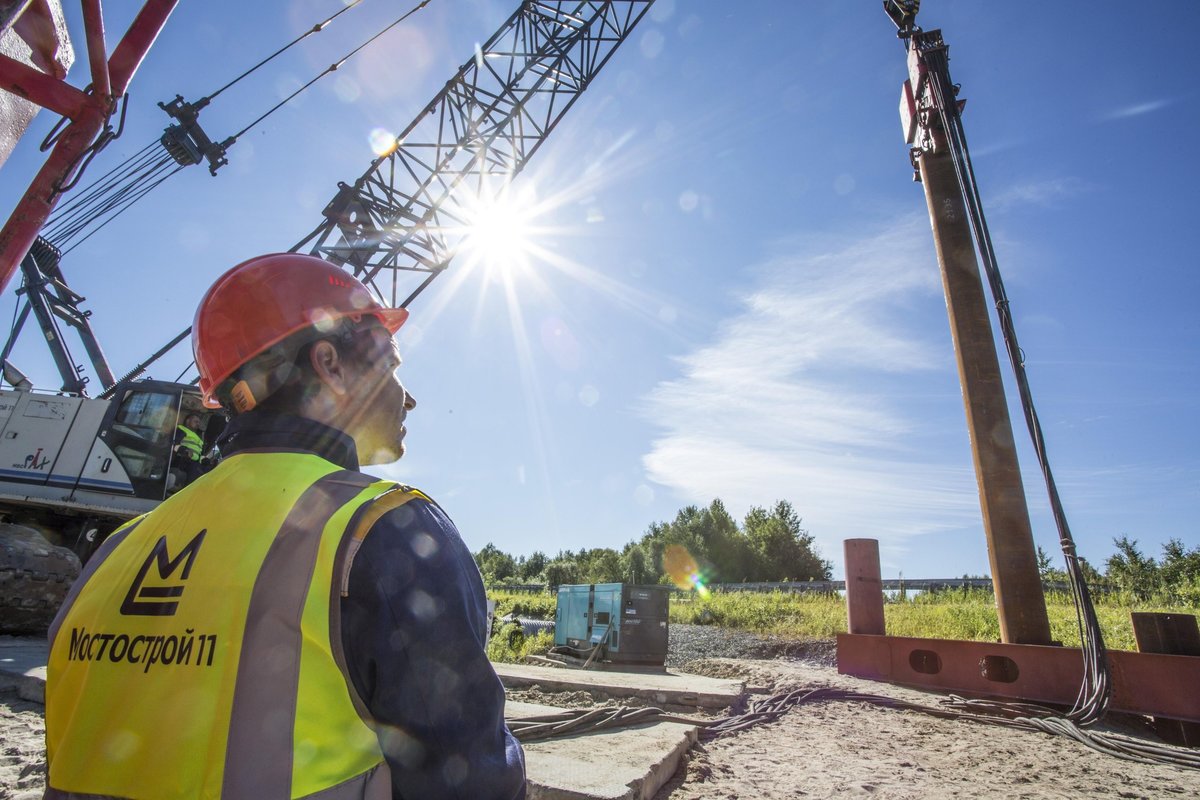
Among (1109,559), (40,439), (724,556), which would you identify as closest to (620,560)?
(724,556)

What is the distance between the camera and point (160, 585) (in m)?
0.95

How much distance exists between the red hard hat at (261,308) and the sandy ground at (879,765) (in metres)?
2.46

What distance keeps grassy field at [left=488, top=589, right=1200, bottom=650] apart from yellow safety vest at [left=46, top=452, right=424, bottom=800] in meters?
8.25

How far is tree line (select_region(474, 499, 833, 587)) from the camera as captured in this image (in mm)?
47688

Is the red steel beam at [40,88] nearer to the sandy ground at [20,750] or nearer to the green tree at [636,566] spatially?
the sandy ground at [20,750]

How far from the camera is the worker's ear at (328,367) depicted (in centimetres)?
127

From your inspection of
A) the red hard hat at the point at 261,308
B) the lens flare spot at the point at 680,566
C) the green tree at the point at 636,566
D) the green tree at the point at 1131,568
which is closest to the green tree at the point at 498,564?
the green tree at the point at 636,566

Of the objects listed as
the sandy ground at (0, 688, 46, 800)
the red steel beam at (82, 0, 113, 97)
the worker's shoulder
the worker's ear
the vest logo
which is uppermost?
the red steel beam at (82, 0, 113, 97)

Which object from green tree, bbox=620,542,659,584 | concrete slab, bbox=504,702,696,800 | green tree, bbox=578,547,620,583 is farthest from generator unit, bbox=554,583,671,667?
green tree, bbox=578,547,620,583

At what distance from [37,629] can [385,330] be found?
7996mm

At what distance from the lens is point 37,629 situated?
6.60m

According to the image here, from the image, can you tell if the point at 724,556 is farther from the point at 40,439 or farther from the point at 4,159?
the point at 4,159

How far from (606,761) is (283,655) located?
9.08 feet

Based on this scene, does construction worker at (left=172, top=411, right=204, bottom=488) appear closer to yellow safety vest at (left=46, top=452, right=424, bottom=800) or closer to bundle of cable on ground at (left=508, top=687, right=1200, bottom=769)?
bundle of cable on ground at (left=508, top=687, right=1200, bottom=769)
